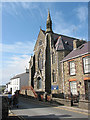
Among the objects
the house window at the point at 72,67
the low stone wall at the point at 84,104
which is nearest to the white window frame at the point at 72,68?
the house window at the point at 72,67

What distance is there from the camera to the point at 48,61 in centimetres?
3133

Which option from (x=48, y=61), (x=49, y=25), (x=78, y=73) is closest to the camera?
(x=78, y=73)

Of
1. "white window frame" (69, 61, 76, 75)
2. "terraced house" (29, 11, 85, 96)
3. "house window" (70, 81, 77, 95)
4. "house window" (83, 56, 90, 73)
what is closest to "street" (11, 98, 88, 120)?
"house window" (70, 81, 77, 95)

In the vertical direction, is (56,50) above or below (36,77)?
above

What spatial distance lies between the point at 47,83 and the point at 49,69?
11.1 ft

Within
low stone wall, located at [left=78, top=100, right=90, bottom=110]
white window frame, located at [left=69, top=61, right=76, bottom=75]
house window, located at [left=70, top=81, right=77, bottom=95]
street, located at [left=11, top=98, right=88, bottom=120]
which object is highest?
white window frame, located at [left=69, top=61, right=76, bottom=75]

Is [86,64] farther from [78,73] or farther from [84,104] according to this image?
[84,104]

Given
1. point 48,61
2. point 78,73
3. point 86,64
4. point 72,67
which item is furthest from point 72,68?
point 48,61

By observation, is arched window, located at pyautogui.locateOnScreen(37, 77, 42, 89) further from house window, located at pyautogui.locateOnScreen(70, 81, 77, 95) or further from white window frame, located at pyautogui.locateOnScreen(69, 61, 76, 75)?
white window frame, located at pyautogui.locateOnScreen(69, 61, 76, 75)

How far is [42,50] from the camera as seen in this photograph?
3456cm

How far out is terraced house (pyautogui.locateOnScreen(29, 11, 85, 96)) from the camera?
27.8 meters

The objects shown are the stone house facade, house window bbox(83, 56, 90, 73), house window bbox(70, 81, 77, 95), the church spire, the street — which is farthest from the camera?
the church spire

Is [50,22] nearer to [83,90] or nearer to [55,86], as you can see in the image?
[55,86]

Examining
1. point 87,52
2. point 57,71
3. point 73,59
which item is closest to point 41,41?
point 57,71
